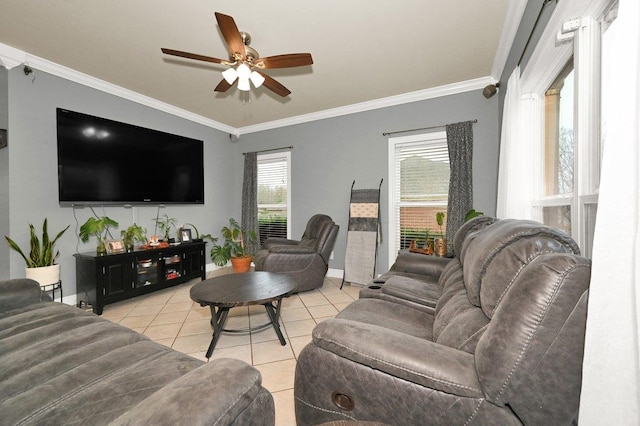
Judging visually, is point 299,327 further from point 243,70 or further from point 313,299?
point 243,70

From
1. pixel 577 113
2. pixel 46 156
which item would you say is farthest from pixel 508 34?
pixel 46 156

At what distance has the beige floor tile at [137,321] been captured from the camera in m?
2.58

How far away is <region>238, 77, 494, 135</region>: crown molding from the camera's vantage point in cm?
337

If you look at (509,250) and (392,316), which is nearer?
(509,250)

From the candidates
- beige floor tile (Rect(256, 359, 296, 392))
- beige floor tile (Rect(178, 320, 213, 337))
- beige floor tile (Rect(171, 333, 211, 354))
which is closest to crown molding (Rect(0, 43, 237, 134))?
beige floor tile (Rect(178, 320, 213, 337))

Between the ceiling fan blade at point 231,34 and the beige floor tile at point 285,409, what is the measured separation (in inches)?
92.7

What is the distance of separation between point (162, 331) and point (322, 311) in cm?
155

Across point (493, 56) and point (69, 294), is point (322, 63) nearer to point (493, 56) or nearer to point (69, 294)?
point (493, 56)

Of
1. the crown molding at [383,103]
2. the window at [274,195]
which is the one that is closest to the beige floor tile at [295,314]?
the window at [274,195]

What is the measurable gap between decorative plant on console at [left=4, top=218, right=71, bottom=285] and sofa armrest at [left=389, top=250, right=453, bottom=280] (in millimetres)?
3450

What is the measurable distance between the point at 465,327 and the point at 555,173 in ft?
5.21

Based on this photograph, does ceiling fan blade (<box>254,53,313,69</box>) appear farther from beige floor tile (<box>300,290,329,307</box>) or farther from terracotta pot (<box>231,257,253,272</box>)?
terracotta pot (<box>231,257,253,272</box>)

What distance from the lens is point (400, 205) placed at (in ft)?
12.8

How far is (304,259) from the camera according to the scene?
11.3 feet
